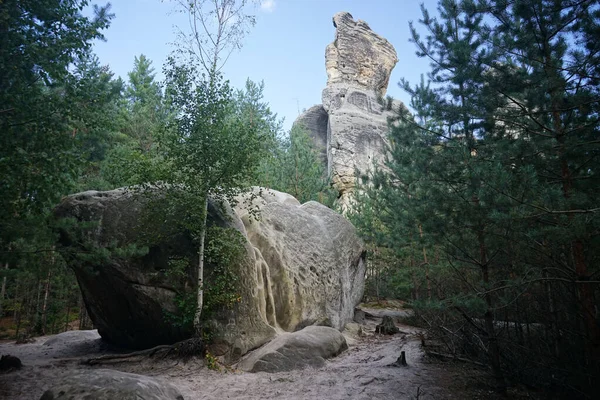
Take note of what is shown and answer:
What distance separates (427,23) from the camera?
6.29 m

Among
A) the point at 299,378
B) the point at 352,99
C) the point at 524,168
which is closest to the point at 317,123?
the point at 352,99

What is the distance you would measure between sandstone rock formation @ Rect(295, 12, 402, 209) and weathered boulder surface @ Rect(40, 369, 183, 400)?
2664 cm

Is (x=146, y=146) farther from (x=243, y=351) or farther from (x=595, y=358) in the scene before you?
(x=595, y=358)

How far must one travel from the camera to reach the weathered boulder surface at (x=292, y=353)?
761cm

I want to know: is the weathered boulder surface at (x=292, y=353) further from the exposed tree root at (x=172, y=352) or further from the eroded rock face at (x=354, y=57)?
the eroded rock face at (x=354, y=57)

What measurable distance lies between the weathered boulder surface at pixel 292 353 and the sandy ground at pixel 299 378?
23 centimetres

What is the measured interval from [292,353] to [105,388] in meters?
4.25

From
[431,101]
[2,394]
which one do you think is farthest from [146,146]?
[431,101]

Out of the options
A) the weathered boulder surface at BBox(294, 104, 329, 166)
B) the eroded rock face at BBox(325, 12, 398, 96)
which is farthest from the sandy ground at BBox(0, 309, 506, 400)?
the eroded rock face at BBox(325, 12, 398, 96)

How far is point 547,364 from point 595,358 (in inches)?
32.2

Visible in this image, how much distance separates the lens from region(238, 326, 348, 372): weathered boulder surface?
25.0ft

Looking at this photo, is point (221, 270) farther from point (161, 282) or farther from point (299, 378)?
point (299, 378)

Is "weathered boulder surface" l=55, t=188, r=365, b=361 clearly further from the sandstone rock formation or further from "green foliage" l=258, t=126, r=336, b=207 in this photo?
the sandstone rock formation

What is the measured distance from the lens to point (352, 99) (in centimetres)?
3400
